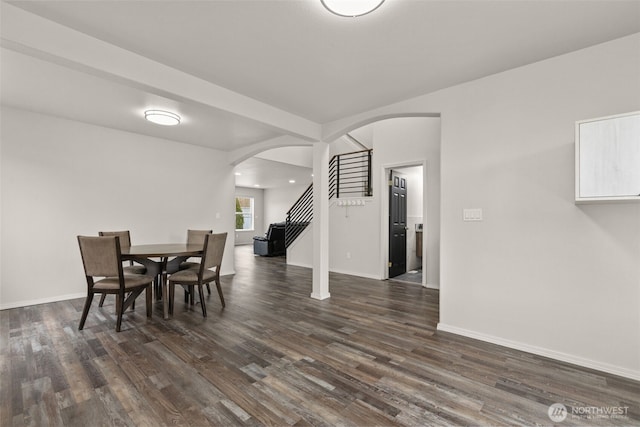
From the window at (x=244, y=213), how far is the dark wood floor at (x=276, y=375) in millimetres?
9083

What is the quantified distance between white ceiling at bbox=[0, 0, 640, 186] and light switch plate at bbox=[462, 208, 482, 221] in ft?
4.36

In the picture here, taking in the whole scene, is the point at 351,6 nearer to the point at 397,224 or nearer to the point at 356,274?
the point at 397,224

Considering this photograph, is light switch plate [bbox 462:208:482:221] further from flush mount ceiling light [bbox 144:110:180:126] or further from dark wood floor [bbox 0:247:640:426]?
flush mount ceiling light [bbox 144:110:180:126]

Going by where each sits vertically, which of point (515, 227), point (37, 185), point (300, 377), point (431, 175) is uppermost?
point (431, 175)

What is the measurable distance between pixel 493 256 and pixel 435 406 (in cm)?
157

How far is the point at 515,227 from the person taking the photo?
8.42ft

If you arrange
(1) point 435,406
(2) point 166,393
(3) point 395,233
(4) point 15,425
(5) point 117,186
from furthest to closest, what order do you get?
1. (3) point 395,233
2. (5) point 117,186
3. (2) point 166,393
4. (1) point 435,406
5. (4) point 15,425

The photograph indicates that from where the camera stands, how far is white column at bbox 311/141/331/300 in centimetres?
412

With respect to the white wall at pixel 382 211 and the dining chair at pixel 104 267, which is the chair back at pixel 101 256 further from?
the white wall at pixel 382 211

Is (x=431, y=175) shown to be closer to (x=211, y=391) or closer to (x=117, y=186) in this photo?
(x=211, y=391)

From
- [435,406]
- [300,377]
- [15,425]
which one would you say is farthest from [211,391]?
[435,406]

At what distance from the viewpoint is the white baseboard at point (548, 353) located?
2104 millimetres

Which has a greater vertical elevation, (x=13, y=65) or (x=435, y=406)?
(x=13, y=65)

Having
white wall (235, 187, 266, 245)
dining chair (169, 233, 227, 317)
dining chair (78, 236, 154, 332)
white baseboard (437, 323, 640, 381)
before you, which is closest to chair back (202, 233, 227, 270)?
dining chair (169, 233, 227, 317)
